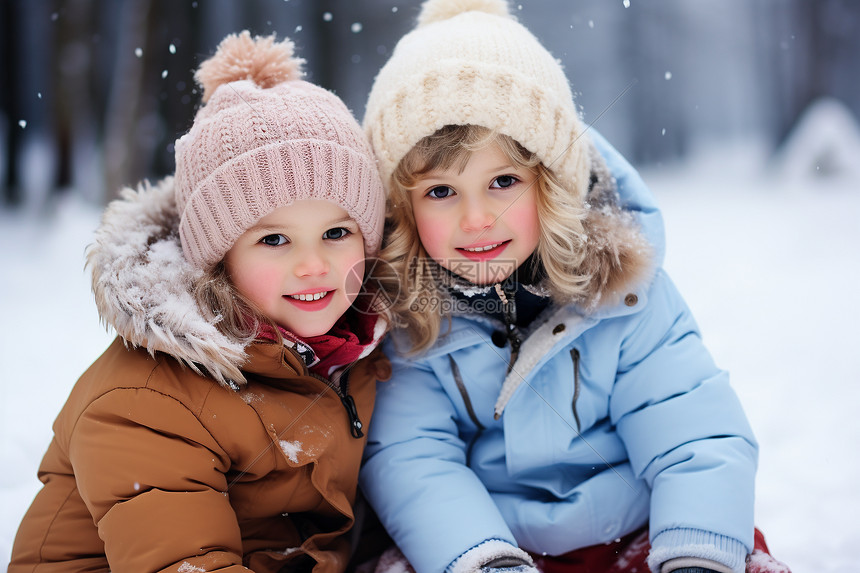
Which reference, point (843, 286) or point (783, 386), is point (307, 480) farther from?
point (843, 286)

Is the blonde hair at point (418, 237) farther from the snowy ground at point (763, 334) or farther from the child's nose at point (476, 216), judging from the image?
the snowy ground at point (763, 334)

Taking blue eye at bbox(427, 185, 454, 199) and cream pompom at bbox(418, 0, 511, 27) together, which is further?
cream pompom at bbox(418, 0, 511, 27)

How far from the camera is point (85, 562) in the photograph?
1.28 metres

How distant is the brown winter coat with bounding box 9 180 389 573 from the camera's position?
45.6 inches

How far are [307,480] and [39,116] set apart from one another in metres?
5.52

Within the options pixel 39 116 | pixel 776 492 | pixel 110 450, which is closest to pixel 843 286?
pixel 776 492

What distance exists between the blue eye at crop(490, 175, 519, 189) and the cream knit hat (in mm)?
78

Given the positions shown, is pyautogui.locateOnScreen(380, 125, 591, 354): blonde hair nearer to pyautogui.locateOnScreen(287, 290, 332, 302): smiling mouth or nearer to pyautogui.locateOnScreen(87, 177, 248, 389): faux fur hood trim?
pyautogui.locateOnScreen(287, 290, 332, 302): smiling mouth

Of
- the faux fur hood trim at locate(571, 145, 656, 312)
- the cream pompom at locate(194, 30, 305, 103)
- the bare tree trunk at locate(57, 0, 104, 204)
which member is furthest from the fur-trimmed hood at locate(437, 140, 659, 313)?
the bare tree trunk at locate(57, 0, 104, 204)

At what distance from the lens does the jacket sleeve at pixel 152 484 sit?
3.72 feet

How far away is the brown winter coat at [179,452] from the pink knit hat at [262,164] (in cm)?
13

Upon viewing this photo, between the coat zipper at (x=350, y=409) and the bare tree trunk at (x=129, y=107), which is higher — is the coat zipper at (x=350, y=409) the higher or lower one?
the lower one

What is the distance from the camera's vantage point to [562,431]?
1537mm

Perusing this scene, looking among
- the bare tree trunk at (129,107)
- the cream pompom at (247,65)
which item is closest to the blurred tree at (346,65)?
the bare tree trunk at (129,107)
